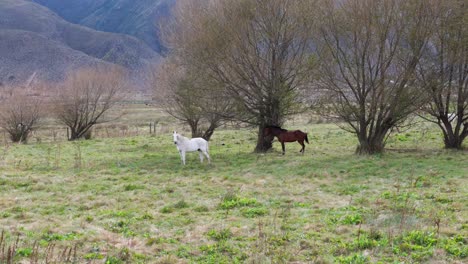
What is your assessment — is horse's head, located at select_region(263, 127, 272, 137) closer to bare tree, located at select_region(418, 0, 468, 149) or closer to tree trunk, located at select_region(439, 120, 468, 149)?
bare tree, located at select_region(418, 0, 468, 149)

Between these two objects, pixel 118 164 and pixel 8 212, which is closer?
pixel 8 212

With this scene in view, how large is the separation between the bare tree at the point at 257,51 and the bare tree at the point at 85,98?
15.6 meters

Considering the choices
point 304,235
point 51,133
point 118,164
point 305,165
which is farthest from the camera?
point 51,133

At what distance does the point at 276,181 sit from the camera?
1177cm

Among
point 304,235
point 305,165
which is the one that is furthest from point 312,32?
point 304,235

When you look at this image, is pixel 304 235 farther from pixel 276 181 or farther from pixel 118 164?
pixel 118 164

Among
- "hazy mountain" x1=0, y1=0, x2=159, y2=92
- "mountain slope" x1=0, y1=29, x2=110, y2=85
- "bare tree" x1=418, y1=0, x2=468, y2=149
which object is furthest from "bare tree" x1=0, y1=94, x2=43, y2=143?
"mountain slope" x1=0, y1=29, x2=110, y2=85

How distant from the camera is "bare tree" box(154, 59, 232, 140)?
1825 centimetres

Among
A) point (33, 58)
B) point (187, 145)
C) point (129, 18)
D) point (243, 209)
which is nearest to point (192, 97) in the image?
point (187, 145)

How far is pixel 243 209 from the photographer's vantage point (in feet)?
28.5

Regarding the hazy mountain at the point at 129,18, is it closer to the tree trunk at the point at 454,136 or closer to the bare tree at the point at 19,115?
the bare tree at the point at 19,115

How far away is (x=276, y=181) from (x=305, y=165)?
2932mm

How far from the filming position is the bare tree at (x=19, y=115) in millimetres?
29578

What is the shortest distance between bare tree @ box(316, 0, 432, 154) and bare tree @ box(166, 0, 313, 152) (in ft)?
3.95
